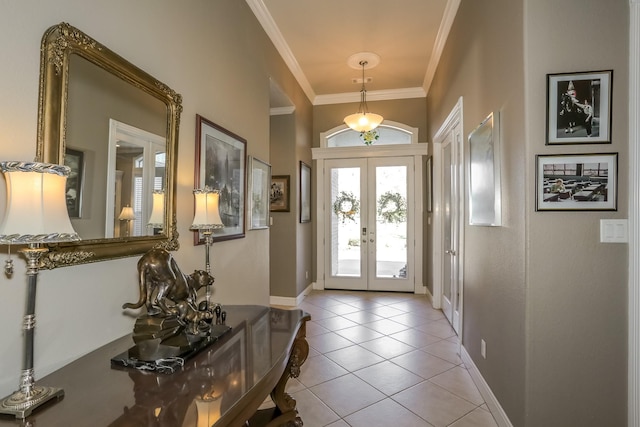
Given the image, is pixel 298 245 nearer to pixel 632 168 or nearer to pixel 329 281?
pixel 329 281

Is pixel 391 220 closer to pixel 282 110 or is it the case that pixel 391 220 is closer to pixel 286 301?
pixel 286 301

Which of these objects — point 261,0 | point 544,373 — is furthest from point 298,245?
point 544,373

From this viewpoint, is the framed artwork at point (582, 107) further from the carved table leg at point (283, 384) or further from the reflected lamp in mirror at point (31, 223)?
the reflected lamp in mirror at point (31, 223)

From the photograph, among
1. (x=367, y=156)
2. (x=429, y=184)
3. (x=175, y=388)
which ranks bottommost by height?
(x=175, y=388)

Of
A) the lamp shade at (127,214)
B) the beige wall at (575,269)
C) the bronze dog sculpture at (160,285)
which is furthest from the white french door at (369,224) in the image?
the bronze dog sculpture at (160,285)

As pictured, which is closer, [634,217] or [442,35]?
[634,217]

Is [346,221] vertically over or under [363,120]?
under

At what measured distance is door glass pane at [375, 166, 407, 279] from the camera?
18.0ft

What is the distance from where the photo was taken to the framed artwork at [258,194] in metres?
3.09

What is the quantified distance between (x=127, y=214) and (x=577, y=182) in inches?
87.8

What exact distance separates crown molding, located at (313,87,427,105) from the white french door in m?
1.00

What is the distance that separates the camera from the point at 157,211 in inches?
71.5

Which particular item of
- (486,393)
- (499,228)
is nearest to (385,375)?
(486,393)

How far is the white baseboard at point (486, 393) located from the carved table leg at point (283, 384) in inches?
49.5
